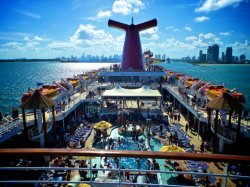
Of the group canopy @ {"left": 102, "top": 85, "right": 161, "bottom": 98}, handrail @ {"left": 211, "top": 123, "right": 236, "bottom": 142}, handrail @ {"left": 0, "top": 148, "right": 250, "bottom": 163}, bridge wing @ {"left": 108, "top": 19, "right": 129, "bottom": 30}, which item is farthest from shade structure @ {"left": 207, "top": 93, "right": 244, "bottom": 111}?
bridge wing @ {"left": 108, "top": 19, "right": 129, "bottom": 30}

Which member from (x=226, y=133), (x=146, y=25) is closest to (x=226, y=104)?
(x=226, y=133)

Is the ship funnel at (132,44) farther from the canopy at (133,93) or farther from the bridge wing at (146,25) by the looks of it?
the canopy at (133,93)

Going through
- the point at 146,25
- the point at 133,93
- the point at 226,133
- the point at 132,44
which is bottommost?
the point at 226,133

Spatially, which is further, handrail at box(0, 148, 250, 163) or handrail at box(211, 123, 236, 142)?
handrail at box(211, 123, 236, 142)

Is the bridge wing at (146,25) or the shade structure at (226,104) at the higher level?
the bridge wing at (146,25)


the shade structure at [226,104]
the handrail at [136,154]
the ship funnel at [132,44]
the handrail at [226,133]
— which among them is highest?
the ship funnel at [132,44]

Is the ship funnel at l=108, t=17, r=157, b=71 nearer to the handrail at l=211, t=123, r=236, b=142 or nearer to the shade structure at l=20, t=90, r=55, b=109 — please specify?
the handrail at l=211, t=123, r=236, b=142

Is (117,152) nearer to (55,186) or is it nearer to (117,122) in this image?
(55,186)

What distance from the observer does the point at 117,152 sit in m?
1.81

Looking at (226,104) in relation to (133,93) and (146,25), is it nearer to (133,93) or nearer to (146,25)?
(133,93)

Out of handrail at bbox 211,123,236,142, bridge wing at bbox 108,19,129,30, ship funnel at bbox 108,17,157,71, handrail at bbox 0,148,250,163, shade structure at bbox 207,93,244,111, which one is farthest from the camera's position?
ship funnel at bbox 108,17,157,71

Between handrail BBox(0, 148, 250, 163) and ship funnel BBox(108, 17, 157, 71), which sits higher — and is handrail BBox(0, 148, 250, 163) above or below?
below

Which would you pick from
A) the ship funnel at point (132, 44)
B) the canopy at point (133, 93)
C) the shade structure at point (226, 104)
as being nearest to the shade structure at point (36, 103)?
the canopy at point (133, 93)

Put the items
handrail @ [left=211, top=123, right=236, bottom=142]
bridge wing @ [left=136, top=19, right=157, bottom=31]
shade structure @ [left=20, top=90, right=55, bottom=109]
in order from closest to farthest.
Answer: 1. shade structure @ [left=20, top=90, right=55, bottom=109]
2. handrail @ [left=211, top=123, right=236, bottom=142]
3. bridge wing @ [left=136, top=19, right=157, bottom=31]
